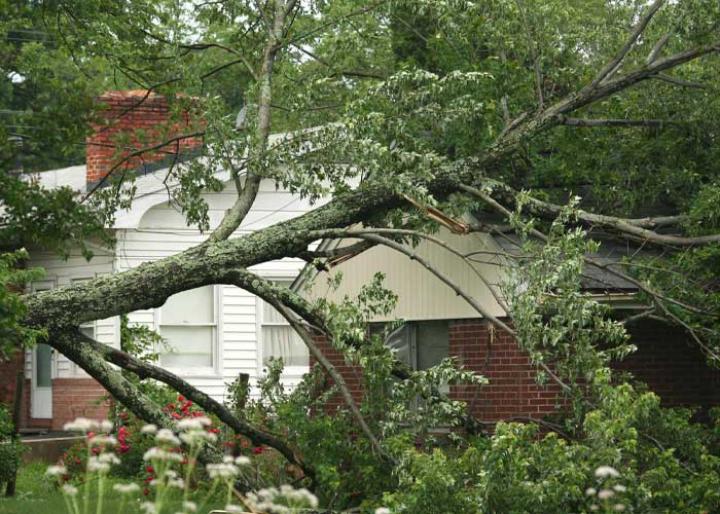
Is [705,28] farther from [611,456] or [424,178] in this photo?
[611,456]

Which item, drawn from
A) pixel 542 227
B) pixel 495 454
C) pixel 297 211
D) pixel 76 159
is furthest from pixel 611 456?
pixel 76 159

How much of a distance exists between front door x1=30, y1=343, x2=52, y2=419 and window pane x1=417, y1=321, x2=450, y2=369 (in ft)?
33.0

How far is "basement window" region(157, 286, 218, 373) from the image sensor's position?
21.6 m

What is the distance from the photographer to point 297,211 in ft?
72.6

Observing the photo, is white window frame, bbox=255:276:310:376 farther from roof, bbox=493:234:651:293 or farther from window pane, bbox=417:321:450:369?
roof, bbox=493:234:651:293

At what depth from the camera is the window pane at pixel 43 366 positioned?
2381cm

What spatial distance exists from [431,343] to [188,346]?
704 cm

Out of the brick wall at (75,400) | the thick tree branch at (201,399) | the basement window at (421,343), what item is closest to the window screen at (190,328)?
the brick wall at (75,400)

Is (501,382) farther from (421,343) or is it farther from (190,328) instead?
(190,328)

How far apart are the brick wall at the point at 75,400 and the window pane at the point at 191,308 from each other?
167 cm

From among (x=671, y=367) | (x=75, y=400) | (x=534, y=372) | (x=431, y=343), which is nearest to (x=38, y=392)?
(x=75, y=400)

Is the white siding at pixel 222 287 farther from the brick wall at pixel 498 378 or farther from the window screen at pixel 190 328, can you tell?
the brick wall at pixel 498 378

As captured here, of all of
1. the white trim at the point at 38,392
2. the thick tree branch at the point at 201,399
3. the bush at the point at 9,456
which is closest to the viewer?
the thick tree branch at the point at 201,399

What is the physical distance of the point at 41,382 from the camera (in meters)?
23.9
